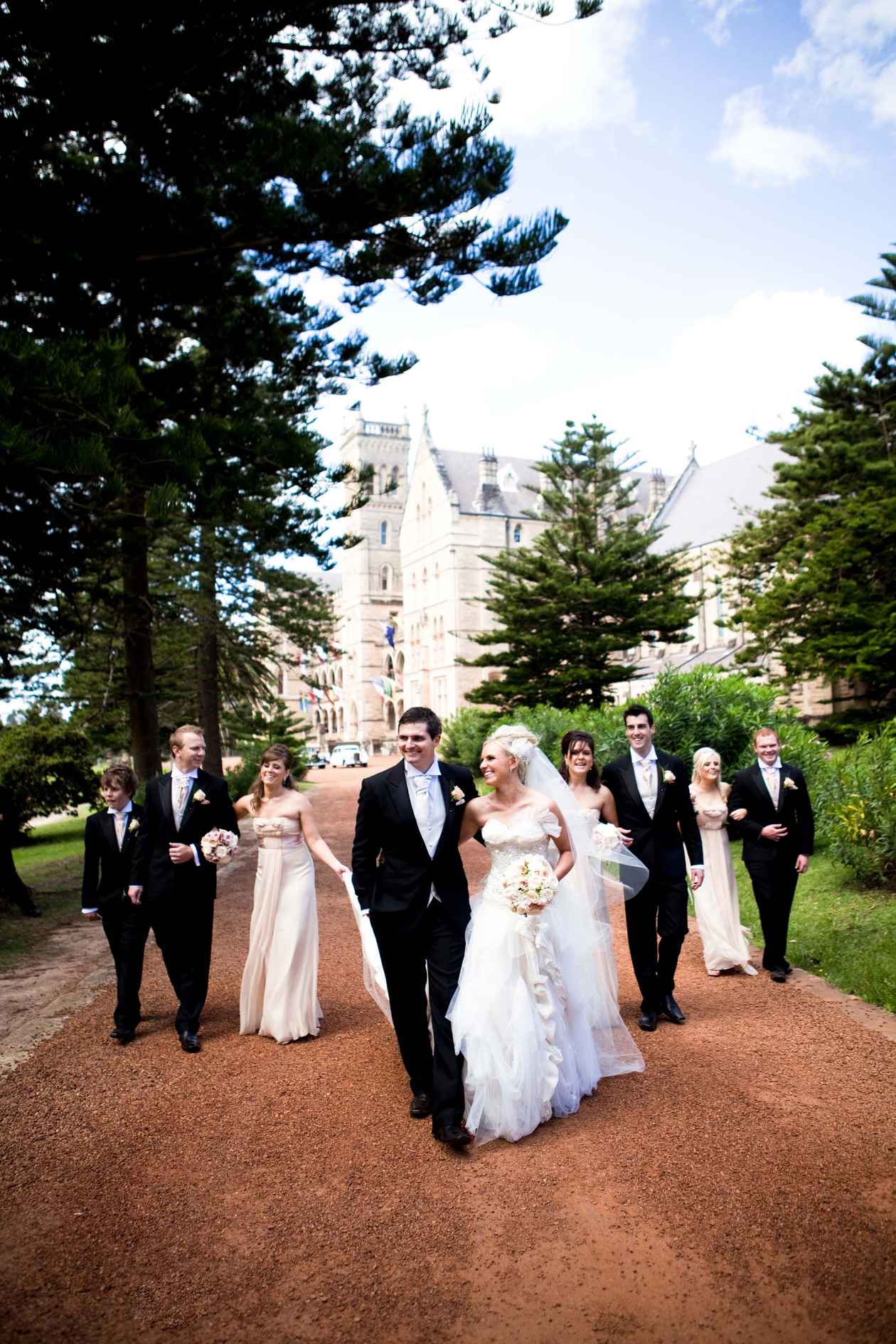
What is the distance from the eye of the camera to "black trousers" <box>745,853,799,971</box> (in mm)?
7539

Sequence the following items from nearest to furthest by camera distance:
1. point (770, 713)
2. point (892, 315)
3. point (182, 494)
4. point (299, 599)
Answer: point (182, 494) < point (770, 713) < point (892, 315) < point (299, 599)

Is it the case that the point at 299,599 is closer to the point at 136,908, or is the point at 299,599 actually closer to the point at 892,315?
the point at 892,315

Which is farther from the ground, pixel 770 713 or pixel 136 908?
pixel 770 713

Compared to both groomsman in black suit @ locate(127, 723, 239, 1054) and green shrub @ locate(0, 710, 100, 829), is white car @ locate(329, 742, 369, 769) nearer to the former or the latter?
green shrub @ locate(0, 710, 100, 829)

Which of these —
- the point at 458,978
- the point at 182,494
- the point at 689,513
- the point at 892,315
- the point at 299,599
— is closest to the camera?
the point at 458,978

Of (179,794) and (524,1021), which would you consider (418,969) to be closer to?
(524,1021)

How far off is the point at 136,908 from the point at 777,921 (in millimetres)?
4721

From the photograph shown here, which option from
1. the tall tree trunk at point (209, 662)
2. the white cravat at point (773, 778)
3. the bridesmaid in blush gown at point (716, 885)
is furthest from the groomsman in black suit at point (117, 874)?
the tall tree trunk at point (209, 662)

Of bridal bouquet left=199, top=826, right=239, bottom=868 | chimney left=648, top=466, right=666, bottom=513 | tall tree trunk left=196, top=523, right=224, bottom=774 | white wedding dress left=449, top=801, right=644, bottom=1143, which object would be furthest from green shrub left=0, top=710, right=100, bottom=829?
chimney left=648, top=466, right=666, bottom=513

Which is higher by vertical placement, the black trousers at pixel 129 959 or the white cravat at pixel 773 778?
the white cravat at pixel 773 778

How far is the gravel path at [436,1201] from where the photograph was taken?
3422 millimetres

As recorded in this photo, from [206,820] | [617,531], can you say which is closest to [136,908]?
[206,820]

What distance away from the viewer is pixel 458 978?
5.20 metres

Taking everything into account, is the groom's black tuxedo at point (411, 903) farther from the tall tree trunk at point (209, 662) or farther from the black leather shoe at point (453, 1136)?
the tall tree trunk at point (209, 662)
